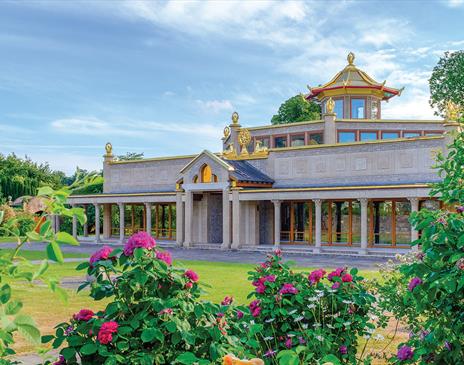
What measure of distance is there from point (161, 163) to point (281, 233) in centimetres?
1111

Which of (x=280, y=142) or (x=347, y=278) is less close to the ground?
(x=280, y=142)

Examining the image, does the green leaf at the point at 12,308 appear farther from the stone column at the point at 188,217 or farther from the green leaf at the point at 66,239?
the stone column at the point at 188,217

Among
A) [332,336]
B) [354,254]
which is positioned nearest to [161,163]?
[354,254]

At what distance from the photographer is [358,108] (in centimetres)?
3959

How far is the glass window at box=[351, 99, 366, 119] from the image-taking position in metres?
39.4

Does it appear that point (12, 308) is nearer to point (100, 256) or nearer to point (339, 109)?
point (100, 256)

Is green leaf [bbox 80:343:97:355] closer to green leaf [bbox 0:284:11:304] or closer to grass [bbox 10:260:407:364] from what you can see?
grass [bbox 10:260:407:364]

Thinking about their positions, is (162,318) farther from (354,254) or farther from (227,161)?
(227,161)

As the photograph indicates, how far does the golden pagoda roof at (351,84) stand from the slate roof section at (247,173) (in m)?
9.92

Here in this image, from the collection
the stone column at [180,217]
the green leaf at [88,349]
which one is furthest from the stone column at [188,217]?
the green leaf at [88,349]

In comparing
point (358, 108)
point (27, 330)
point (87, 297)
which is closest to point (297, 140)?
point (358, 108)

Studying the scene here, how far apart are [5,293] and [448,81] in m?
47.9

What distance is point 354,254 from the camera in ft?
Result: 90.1

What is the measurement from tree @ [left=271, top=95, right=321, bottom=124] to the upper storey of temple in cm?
1565
